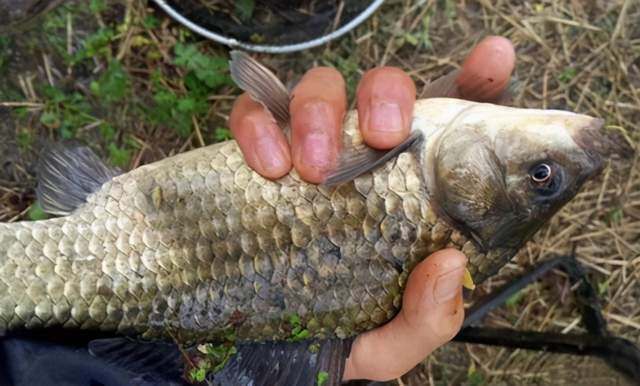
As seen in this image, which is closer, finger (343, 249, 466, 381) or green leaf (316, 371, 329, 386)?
finger (343, 249, 466, 381)

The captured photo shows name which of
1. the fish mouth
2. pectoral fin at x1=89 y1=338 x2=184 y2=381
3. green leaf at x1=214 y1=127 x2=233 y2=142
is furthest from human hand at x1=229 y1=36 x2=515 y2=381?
green leaf at x1=214 y1=127 x2=233 y2=142

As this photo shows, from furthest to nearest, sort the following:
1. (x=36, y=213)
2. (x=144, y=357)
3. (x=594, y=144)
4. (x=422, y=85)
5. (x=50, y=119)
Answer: (x=422, y=85)
(x=50, y=119)
(x=36, y=213)
(x=144, y=357)
(x=594, y=144)

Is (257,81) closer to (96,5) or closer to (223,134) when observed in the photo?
(223,134)

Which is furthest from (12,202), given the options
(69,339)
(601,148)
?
(601,148)

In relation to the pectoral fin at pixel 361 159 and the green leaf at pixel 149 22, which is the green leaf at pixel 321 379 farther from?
the green leaf at pixel 149 22

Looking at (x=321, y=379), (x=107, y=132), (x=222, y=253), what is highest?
(x=222, y=253)

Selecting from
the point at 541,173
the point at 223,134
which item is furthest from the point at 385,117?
the point at 223,134

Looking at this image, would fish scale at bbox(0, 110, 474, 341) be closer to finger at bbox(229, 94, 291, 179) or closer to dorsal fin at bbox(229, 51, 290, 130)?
finger at bbox(229, 94, 291, 179)
